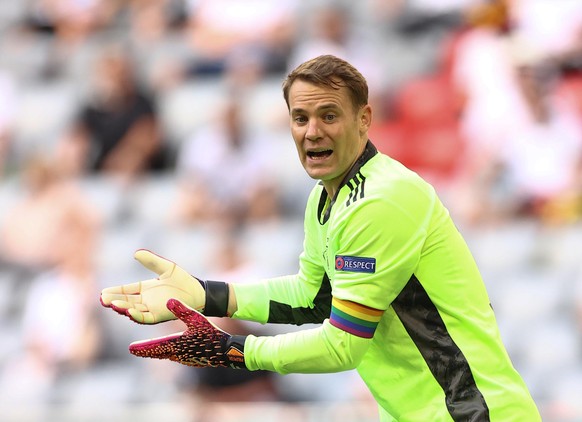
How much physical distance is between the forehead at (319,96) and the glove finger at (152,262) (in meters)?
0.74

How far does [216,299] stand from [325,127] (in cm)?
82

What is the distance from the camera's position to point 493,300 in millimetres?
8258

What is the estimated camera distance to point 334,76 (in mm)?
4031

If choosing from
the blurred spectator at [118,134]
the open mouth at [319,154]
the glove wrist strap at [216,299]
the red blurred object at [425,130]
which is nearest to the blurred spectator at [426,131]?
the red blurred object at [425,130]

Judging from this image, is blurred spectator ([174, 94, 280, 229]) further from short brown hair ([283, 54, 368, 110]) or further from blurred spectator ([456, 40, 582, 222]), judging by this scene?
short brown hair ([283, 54, 368, 110])

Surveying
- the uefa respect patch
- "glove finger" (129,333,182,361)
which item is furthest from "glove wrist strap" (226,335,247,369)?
the uefa respect patch

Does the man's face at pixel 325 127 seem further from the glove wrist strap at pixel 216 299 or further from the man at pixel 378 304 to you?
the glove wrist strap at pixel 216 299

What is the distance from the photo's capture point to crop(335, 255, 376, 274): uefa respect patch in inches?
154

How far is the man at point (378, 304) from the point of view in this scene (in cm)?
393

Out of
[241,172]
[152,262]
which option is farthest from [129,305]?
[241,172]

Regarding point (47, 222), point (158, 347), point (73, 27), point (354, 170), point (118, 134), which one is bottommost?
point (47, 222)

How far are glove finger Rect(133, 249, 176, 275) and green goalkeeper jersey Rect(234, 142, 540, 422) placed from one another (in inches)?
18.8

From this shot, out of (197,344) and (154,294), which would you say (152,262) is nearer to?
(154,294)

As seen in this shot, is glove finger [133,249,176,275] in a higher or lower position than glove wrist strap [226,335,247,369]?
higher
